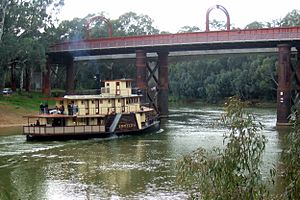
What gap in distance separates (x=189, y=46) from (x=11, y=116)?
23.0 metres

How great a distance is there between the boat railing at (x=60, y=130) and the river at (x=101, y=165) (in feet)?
3.91

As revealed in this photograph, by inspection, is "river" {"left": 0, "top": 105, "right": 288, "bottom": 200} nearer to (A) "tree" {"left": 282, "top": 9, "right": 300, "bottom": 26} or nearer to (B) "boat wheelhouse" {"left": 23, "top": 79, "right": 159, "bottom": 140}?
(B) "boat wheelhouse" {"left": 23, "top": 79, "right": 159, "bottom": 140}

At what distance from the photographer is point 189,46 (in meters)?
67.2

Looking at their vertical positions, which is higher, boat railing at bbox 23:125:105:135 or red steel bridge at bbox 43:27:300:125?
red steel bridge at bbox 43:27:300:125

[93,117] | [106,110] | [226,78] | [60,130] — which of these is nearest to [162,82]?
[106,110]

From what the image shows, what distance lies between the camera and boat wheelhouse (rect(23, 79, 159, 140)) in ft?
152

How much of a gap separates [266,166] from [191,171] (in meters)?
20.0

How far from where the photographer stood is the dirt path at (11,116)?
197 ft

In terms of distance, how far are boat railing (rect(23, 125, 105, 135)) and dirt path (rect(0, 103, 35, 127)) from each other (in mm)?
13856

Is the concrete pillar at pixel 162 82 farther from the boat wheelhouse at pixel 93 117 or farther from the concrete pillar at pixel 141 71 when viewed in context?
the boat wheelhouse at pixel 93 117

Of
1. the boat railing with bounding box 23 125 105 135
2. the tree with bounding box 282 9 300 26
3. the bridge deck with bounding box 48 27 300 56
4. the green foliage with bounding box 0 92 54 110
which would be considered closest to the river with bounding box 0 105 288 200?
the boat railing with bounding box 23 125 105 135

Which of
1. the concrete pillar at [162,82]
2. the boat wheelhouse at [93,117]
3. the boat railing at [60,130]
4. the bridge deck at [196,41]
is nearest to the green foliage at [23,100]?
the bridge deck at [196,41]

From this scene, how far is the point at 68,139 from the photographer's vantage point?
46.4 meters

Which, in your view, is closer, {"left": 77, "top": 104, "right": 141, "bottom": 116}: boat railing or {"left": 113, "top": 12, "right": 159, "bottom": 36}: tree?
{"left": 77, "top": 104, "right": 141, "bottom": 116}: boat railing
